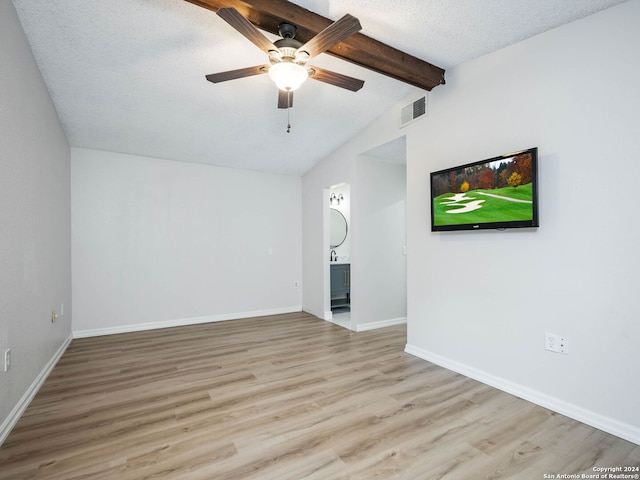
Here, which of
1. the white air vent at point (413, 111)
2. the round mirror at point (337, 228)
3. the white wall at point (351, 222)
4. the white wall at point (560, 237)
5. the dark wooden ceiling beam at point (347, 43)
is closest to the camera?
the white wall at point (560, 237)

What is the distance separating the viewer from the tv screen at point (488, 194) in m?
2.27

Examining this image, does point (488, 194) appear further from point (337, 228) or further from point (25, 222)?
point (337, 228)

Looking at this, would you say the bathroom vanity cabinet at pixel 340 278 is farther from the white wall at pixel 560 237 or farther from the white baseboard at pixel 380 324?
the white wall at pixel 560 237

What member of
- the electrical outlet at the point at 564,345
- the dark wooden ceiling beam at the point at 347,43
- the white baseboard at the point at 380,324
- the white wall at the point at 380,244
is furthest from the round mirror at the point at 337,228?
the electrical outlet at the point at 564,345

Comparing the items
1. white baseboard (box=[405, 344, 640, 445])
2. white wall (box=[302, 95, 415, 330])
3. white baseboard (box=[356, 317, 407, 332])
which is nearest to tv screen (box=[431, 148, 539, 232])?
white wall (box=[302, 95, 415, 330])

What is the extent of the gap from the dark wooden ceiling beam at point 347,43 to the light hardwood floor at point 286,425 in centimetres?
268

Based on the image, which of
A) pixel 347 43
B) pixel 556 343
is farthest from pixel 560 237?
pixel 347 43

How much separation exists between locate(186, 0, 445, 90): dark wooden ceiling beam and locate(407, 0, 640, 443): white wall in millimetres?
343

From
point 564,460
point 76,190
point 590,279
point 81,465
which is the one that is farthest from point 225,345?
point 590,279

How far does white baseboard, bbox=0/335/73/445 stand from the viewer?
1872mm

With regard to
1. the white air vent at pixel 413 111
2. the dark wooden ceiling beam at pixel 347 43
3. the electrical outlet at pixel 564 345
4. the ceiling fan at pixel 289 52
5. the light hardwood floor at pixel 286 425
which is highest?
the dark wooden ceiling beam at pixel 347 43

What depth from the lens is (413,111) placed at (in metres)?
3.28

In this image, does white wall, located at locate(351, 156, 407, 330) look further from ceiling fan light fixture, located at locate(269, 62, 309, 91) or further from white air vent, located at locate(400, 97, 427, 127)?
ceiling fan light fixture, located at locate(269, 62, 309, 91)

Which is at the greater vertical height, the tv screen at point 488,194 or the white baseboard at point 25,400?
the tv screen at point 488,194
